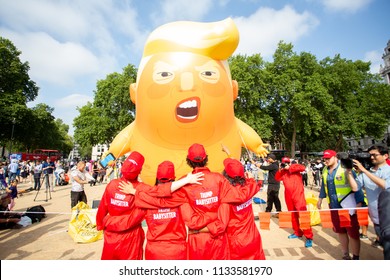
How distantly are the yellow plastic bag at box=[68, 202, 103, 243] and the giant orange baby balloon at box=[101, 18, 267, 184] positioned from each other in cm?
234

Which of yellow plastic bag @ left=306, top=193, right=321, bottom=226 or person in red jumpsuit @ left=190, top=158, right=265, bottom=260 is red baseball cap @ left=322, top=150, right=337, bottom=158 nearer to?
person in red jumpsuit @ left=190, top=158, right=265, bottom=260

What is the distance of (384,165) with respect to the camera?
3.46 m

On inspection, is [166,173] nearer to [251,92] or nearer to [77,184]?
[77,184]

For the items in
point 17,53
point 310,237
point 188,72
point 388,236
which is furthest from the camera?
point 17,53

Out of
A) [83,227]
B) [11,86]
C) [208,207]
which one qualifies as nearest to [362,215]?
[208,207]

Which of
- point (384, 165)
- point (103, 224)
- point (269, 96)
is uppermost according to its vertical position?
point (269, 96)

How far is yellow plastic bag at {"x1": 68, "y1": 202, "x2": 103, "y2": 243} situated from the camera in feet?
18.2

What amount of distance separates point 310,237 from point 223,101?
3.31 metres

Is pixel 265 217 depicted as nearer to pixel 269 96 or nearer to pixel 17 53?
pixel 269 96

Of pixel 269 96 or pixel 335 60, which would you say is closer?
pixel 269 96

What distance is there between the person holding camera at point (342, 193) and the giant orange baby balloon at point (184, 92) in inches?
76.5

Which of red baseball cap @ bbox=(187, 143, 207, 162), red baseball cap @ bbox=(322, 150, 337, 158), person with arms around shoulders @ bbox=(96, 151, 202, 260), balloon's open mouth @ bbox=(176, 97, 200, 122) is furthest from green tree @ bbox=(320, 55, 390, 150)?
person with arms around shoulders @ bbox=(96, 151, 202, 260)
